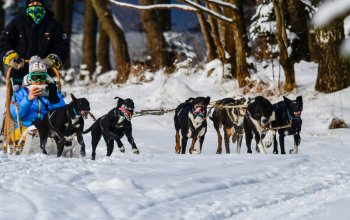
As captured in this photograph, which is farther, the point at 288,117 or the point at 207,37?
the point at 207,37

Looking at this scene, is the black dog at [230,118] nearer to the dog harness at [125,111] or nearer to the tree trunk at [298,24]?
the dog harness at [125,111]

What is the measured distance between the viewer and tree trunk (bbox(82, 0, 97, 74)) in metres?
27.6

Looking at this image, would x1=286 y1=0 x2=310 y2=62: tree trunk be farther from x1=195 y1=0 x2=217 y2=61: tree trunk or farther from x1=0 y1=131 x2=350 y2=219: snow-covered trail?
x1=0 y1=131 x2=350 y2=219: snow-covered trail

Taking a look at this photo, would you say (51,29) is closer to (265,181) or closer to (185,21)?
(265,181)

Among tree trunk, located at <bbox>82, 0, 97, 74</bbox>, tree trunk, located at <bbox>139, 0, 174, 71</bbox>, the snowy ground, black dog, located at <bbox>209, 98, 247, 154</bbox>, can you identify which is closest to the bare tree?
tree trunk, located at <bbox>82, 0, 97, 74</bbox>

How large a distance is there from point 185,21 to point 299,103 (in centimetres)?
1657

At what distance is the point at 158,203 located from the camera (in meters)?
4.87

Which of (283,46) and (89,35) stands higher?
(89,35)

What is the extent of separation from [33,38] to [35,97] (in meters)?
0.96

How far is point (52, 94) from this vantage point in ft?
27.8

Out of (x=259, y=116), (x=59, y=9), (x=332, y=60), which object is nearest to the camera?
(x=259, y=116)

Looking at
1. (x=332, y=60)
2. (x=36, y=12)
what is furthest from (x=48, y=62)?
(x=332, y=60)

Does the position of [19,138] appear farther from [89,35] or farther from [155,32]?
[89,35]

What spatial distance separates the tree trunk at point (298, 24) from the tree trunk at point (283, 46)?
294cm
